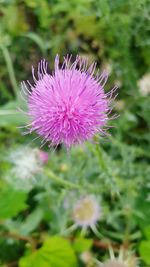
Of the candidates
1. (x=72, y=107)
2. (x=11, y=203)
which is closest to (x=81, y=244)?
(x=11, y=203)

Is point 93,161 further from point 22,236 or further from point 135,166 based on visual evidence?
point 22,236

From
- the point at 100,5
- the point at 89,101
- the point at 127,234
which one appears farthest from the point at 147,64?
the point at 89,101

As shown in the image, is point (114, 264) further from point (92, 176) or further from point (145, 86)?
point (145, 86)

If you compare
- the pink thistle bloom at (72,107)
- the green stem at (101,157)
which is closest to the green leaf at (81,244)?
the green stem at (101,157)

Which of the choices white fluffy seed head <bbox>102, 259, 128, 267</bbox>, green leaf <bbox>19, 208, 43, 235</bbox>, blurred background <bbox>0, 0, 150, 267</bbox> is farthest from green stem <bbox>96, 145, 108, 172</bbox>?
green leaf <bbox>19, 208, 43, 235</bbox>

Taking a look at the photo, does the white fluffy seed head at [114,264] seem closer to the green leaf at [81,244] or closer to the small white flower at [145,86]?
the green leaf at [81,244]

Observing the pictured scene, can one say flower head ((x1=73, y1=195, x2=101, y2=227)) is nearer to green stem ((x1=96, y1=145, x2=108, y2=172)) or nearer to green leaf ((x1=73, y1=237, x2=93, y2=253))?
green leaf ((x1=73, y1=237, x2=93, y2=253))
